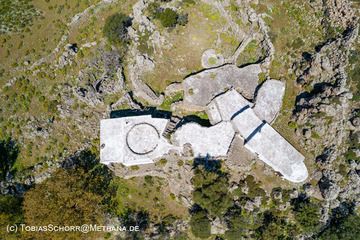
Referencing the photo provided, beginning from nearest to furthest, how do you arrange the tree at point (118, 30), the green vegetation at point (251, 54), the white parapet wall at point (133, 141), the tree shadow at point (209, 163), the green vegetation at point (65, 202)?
the green vegetation at point (65, 202), the tree shadow at point (209, 163), the white parapet wall at point (133, 141), the green vegetation at point (251, 54), the tree at point (118, 30)

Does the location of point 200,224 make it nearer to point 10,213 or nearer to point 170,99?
point 170,99

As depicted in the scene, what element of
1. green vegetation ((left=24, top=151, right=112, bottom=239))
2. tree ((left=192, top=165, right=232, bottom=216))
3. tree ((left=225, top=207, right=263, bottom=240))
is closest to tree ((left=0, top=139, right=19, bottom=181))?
green vegetation ((left=24, top=151, right=112, bottom=239))

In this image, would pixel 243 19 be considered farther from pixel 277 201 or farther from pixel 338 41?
pixel 277 201

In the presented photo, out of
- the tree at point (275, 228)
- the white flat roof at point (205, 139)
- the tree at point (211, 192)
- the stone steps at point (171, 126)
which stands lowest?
the tree at point (275, 228)

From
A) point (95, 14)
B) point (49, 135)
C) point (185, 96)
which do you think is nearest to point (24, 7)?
point (95, 14)

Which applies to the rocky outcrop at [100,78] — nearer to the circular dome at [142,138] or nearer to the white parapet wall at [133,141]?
the white parapet wall at [133,141]

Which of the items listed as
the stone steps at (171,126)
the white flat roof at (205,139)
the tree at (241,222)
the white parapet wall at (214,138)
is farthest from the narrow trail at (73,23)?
the tree at (241,222)

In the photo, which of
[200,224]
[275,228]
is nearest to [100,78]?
[200,224]
